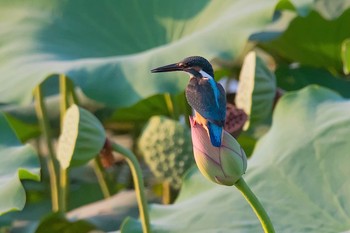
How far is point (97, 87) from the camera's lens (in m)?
1.87

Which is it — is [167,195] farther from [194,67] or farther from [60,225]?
[194,67]

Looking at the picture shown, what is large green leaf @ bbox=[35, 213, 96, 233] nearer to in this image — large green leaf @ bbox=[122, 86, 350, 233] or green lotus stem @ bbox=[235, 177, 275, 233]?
large green leaf @ bbox=[122, 86, 350, 233]

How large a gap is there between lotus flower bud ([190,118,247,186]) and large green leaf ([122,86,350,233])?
42 cm

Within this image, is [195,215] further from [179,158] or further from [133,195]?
[133,195]

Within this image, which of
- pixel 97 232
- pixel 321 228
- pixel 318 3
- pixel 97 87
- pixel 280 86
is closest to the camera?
pixel 321 228

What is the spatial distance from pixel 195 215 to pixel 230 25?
19.4 inches

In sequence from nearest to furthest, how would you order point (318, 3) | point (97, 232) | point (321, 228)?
1. point (321, 228)
2. point (97, 232)
3. point (318, 3)

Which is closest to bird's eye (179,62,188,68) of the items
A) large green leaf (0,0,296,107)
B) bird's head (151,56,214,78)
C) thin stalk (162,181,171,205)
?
bird's head (151,56,214,78)

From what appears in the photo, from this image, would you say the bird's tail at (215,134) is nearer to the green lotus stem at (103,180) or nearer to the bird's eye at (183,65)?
the bird's eye at (183,65)

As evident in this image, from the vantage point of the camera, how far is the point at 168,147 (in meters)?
1.89

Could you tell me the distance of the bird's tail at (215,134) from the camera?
1021mm

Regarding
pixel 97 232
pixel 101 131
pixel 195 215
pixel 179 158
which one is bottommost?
pixel 97 232

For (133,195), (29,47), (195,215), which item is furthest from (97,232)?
(195,215)

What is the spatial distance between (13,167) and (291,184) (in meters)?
0.43
